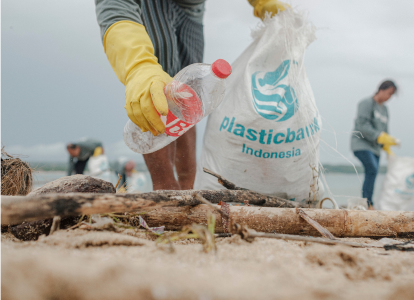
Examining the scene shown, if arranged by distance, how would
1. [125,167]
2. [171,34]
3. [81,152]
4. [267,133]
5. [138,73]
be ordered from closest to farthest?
[138,73]
[267,133]
[171,34]
[81,152]
[125,167]

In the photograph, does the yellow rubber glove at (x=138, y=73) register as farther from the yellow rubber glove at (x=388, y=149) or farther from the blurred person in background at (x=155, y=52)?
the yellow rubber glove at (x=388, y=149)

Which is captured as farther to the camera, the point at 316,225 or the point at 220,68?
the point at 220,68

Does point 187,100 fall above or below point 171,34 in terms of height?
below

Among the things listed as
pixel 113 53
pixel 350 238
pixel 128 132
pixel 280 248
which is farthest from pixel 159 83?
pixel 350 238

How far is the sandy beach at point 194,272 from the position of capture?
0.38 m

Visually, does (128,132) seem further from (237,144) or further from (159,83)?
(237,144)

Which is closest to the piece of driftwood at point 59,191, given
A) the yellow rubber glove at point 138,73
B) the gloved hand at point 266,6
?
the yellow rubber glove at point 138,73

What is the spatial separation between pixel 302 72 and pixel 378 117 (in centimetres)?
236

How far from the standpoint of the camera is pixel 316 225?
89 centimetres

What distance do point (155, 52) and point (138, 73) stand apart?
43 cm

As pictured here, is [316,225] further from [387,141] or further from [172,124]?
[387,141]

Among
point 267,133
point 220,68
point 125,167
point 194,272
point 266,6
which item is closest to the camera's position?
point 194,272

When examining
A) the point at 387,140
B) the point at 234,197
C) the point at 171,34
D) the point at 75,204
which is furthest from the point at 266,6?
the point at 387,140

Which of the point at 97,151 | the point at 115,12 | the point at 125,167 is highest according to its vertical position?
the point at 115,12
